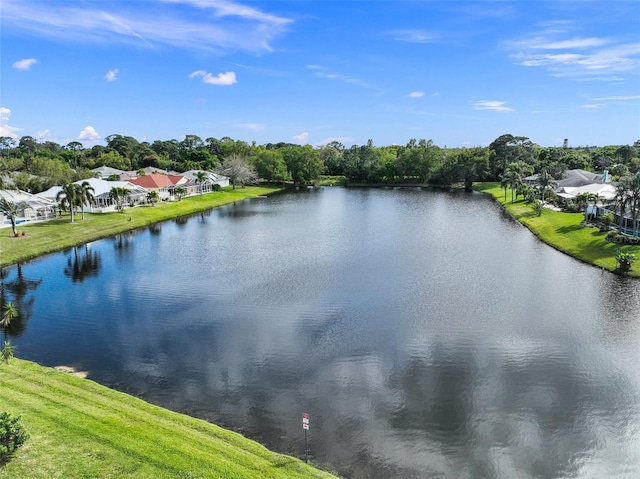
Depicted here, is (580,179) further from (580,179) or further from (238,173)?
(238,173)

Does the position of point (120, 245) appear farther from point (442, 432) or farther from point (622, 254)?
point (622, 254)

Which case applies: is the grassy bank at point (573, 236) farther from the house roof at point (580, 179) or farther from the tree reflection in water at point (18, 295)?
the tree reflection in water at point (18, 295)

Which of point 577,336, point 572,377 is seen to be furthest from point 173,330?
point 577,336

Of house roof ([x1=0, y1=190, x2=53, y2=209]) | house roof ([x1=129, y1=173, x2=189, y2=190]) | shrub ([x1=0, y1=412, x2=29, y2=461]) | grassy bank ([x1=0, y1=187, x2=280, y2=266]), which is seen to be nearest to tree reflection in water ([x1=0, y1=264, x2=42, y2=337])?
grassy bank ([x1=0, y1=187, x2=280, y2=266])

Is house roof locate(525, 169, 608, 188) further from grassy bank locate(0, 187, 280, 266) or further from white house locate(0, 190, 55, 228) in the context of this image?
white house locate(0, 190, 55, 228)

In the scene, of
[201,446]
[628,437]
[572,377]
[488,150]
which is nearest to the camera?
[201,446]

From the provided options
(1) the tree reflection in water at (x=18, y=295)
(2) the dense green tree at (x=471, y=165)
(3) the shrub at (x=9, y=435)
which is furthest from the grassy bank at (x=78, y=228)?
(2) the dense green tree at (x=471, y=165)

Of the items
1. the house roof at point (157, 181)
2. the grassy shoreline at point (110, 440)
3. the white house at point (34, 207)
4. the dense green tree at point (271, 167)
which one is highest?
the dense green tree at point (271, 167)
